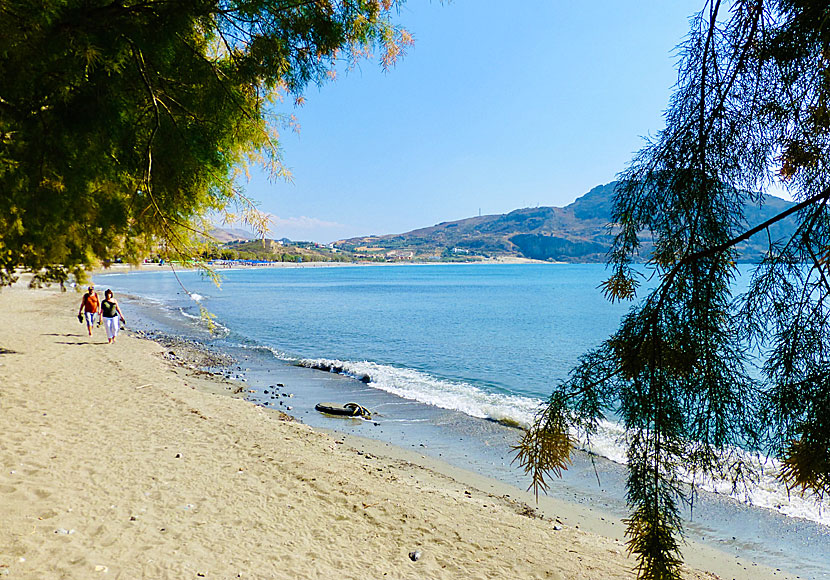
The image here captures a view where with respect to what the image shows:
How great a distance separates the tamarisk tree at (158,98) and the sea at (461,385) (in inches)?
36.9

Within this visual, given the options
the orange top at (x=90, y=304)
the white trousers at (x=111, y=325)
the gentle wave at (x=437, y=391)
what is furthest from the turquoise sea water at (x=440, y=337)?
the orange top at (x=90, y=304)

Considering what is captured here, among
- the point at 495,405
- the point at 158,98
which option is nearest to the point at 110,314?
the point at 495,405

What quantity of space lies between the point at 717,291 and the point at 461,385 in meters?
17.4

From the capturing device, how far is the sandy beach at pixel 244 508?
509 cm

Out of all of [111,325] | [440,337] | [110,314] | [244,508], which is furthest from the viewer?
[440,337]

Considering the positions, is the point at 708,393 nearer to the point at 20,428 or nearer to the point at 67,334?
the point at 20,428

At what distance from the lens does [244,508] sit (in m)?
6.48

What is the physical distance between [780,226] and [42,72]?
393 centimetres

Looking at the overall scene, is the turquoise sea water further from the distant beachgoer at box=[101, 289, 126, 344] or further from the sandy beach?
the sandy beach

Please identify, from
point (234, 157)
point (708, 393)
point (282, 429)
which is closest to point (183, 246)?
point (234, 157)

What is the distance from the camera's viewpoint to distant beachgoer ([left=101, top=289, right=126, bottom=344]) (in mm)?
17781

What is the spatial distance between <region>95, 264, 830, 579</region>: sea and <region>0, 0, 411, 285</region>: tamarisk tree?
3.07 feet

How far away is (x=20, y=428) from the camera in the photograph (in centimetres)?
805

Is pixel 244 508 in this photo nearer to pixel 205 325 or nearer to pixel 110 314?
pixel 110 314
